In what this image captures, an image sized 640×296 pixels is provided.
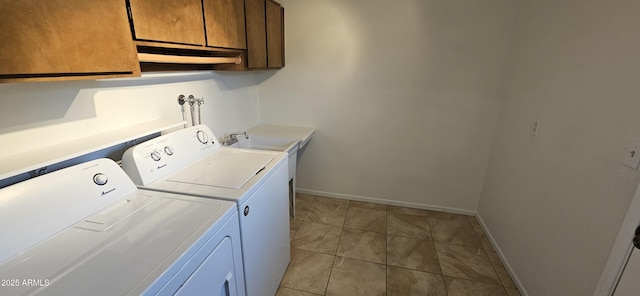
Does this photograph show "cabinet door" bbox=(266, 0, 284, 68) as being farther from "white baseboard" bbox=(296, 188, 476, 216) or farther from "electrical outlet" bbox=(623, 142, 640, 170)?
"electrical outlet" bbox=(623, 142, 640, 170)

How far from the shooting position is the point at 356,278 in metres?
2.00

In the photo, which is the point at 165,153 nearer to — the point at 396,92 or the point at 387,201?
the point at 396,92

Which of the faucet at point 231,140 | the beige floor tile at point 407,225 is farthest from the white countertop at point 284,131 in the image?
the beige floor tile at point 407,225

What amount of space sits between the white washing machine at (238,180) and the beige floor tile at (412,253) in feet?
3.18

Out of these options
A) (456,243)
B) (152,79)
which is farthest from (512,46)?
(152,79)

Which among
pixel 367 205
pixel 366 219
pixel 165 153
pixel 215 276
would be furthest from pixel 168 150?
pixel 367 205

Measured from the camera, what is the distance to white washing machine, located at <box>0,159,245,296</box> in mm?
758

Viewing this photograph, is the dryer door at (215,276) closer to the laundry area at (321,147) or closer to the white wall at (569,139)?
the laundry area at (321,147)

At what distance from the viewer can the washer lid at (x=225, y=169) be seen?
→ 135 centimetres

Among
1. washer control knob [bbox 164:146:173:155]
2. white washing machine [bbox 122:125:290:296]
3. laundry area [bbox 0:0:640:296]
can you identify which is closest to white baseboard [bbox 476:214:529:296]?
laundry area [bbox 0:0:640:296]

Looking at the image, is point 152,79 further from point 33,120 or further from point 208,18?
point 33,120

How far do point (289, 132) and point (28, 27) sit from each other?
202 cm

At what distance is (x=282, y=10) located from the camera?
2.60 metres

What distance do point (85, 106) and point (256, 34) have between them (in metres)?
1.26
